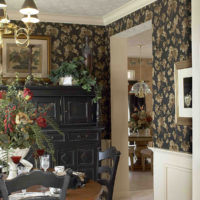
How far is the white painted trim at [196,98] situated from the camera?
3.81 meters

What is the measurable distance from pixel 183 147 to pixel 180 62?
0.94 meters

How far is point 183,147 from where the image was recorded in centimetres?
421

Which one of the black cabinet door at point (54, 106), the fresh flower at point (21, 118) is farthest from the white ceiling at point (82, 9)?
the fresh flower at point (21, 118)

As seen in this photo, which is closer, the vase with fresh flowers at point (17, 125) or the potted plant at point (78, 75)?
the vase with fresh flowers at point (17, 125)

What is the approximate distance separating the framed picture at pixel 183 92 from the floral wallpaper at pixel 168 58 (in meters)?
0.08

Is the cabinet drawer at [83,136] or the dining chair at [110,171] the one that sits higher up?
the cabinet drawer at [83,136]

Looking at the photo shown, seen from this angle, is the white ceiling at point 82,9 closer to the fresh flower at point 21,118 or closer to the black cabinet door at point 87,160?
the black cabinet door at point 87,160

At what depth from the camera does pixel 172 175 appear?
A: 4.41 meters

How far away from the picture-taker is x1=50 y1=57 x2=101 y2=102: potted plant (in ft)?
18.6

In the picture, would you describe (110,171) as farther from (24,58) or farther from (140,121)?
(140,121)

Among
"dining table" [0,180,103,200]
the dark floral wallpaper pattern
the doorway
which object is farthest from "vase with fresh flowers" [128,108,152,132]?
"dining table" [0,180,103,200]

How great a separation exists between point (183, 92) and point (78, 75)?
1.99m

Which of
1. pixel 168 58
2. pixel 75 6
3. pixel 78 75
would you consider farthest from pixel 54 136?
pixel 168 58

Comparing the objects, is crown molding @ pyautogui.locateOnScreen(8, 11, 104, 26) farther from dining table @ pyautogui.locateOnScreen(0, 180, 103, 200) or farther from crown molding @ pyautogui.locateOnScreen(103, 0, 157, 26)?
dining table @ pyautogui.locateOnScreen(0, 180, 103, 200)
